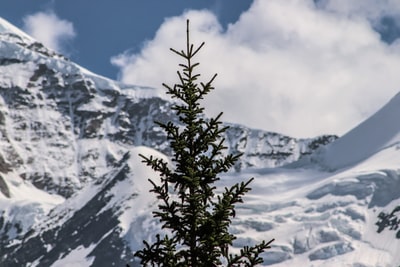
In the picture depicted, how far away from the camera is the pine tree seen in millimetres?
22922

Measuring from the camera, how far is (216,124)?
23.8 meters

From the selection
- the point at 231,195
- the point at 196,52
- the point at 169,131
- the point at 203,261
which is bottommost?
the point at 203,261

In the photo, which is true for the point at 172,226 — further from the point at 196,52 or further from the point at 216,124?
the point at 196,52

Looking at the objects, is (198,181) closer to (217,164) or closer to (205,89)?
(217,164)

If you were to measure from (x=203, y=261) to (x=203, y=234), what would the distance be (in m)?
0.69

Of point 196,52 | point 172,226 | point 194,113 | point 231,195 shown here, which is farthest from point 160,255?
point 196,52

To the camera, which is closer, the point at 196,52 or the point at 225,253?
the point at 225,253

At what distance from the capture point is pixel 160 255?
2303 centimetres

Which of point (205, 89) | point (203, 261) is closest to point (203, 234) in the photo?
point (203, 261)

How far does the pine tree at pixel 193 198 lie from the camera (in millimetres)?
22922

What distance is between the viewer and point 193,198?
23.3m

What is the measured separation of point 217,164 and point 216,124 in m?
1.03

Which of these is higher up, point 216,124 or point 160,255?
point 216,124

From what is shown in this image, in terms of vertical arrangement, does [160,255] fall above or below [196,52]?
below
